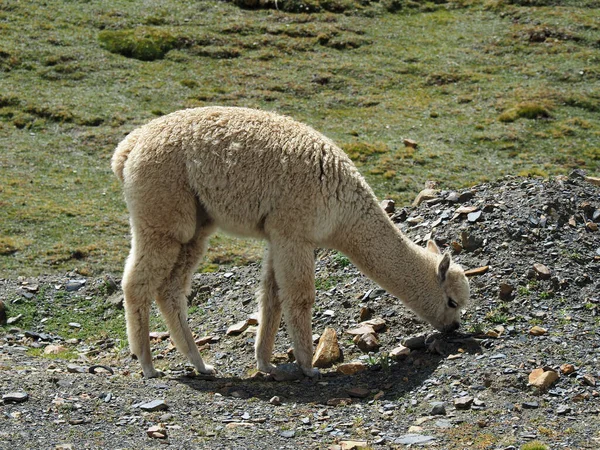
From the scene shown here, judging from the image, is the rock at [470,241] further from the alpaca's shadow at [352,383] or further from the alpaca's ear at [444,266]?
the alpaca's shadow at [352,383]

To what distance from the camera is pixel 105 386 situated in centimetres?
1148

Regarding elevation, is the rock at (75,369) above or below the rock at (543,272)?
below

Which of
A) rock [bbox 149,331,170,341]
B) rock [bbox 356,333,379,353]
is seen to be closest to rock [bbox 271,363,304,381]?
rock [bbox 356,333,379,353]

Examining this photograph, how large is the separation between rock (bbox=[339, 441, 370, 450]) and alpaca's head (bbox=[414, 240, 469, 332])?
3.82 meters

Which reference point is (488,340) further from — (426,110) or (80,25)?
(80,25)

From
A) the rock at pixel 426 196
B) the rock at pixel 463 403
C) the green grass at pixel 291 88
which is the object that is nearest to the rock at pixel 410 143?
the green grass at pixel 291 88

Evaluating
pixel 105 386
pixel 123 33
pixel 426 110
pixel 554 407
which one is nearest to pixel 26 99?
pixel 123 33

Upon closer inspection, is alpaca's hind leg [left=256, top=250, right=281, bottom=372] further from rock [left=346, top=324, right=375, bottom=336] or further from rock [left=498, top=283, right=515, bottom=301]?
rock [left=498, top=283, right=515, bottom=301]

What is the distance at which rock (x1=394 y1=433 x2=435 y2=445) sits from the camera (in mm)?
9719

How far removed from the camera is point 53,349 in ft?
50.8

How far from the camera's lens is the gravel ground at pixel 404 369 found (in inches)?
393

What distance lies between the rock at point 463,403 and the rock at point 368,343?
279cm

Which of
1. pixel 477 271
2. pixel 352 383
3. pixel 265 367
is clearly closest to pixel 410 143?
pixel 477 271

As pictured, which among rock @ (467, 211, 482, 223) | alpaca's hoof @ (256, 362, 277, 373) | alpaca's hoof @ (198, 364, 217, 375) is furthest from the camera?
rock @ (467, 211, 482, 223)
